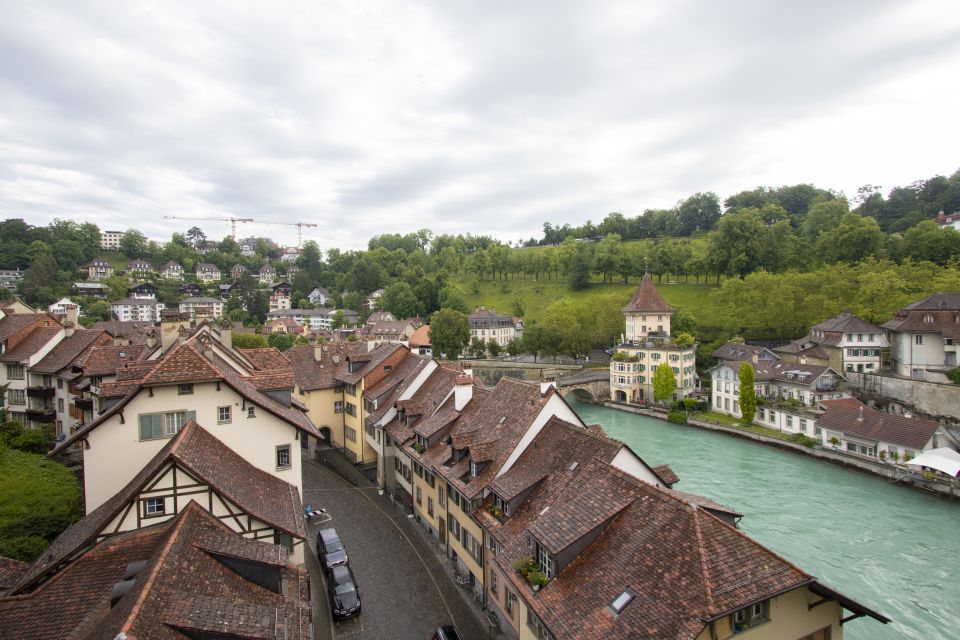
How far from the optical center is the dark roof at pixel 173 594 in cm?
761

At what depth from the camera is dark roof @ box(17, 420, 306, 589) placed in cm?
1103

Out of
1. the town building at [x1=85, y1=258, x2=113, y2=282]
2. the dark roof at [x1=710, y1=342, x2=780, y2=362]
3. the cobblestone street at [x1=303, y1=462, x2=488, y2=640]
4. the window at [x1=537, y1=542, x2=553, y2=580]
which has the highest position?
the town building at [x1=85, y1=258, x2=113, y2=282]

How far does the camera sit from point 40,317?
104 ft

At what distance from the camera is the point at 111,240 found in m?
166

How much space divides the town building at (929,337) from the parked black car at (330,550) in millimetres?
51374

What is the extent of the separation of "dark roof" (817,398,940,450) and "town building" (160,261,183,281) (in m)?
155

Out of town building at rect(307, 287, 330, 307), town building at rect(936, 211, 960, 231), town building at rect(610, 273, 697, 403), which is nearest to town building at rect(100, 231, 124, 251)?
town building at rect(307, 287, 330, 307)

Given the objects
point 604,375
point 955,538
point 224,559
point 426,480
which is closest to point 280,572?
point 224,559

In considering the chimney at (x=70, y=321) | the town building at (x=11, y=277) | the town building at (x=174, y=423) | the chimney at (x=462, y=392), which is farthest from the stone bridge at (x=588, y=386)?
the town building at (x=11, y=277)

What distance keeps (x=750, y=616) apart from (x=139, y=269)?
164735mm

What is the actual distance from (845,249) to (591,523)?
91072 mm

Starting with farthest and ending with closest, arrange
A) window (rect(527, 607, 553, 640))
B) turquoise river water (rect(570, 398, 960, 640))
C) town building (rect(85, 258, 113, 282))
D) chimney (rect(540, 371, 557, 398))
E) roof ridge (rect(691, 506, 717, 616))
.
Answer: town building (rect(85, 258, 113, 282))
turquoise river water (rect(570, 398, 960, 640))
chimney (rect(540, 371, 557, 398))
window (rect(527, 607, 553, 640))
roof ridge (rect(691, 506, 717, 616))

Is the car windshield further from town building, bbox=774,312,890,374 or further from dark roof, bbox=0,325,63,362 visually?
town building, bbox=774,312,890,374

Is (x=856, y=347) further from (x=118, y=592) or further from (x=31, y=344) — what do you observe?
(x=31, y=344)
